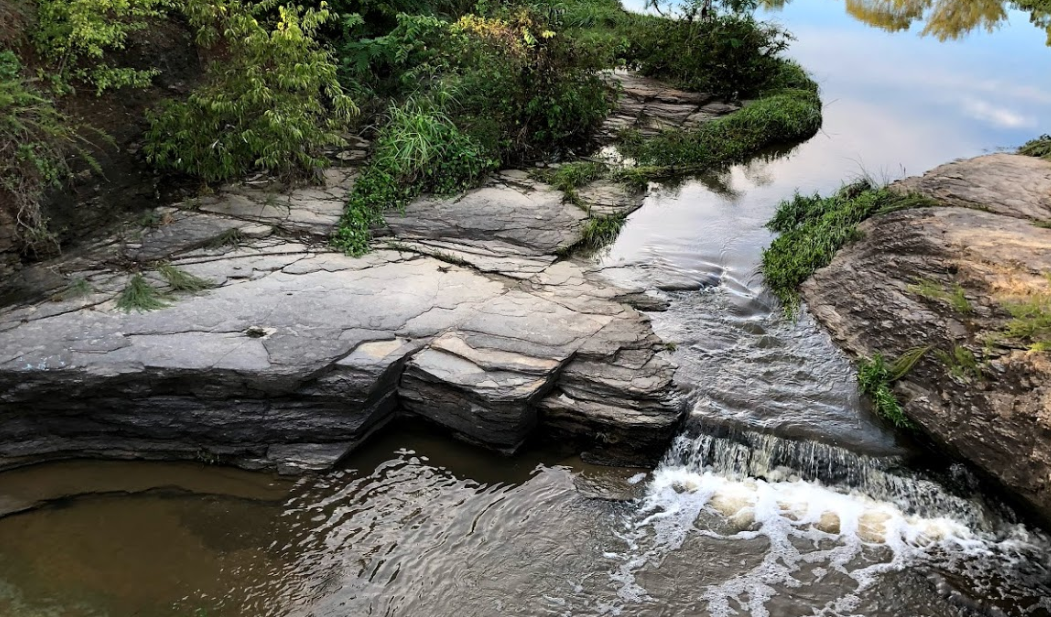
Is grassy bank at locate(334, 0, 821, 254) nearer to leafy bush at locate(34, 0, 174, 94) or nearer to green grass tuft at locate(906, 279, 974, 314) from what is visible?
leafy bush at locate(34, 0, 174, 94)

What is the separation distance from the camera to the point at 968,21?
18391 millimetres

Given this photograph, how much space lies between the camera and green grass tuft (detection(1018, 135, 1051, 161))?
30.0ft

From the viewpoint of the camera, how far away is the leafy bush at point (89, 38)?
6051mm

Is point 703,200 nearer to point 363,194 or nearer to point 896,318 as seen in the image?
point 896,318

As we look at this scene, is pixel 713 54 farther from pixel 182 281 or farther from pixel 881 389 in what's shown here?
pixel 182 281

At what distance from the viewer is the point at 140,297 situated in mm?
5773

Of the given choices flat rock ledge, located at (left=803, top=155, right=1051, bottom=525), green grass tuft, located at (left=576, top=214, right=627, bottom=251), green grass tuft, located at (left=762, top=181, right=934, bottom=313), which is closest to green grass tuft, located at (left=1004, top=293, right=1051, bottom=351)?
flat rock ledge, located at (left=803, top=155, right=1051, bottom=525)

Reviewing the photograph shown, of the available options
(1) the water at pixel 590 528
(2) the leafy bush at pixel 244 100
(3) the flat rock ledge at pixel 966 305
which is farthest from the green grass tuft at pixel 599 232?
(2) the leafy bush at pixel 244 100

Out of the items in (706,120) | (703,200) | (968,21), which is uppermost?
(968,21)

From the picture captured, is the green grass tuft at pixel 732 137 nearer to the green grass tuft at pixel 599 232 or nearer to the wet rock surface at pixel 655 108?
the wet rock surface at pixel 655 108

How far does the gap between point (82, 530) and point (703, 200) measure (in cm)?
766

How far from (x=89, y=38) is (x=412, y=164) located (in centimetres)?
325

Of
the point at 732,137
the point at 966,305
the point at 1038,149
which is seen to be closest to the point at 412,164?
the point at 732,137

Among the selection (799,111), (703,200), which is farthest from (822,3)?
(703,200)
